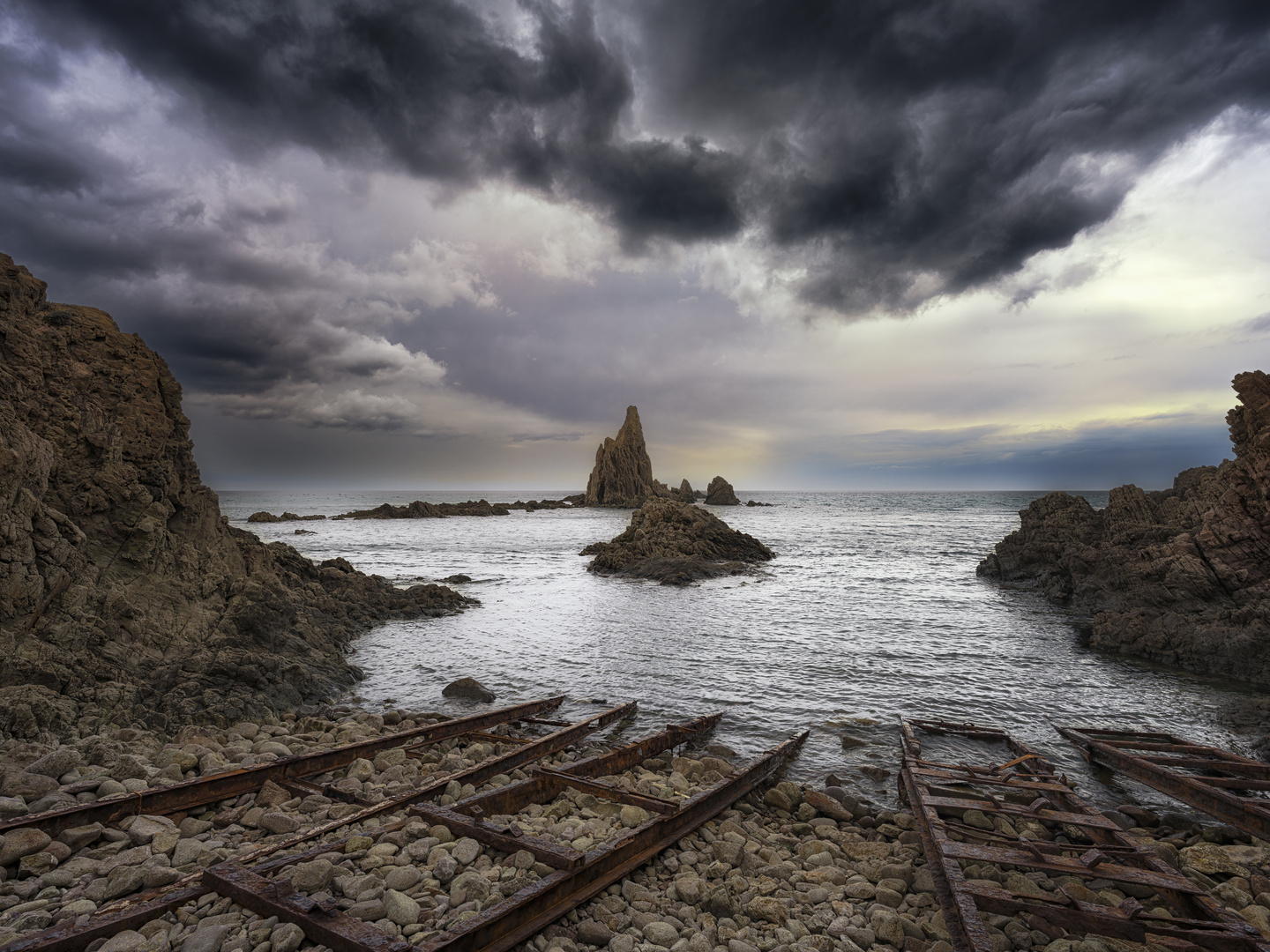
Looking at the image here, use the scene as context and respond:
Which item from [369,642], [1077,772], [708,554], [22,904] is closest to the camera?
[22,904]

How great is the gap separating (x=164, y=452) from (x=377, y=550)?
1158 inches

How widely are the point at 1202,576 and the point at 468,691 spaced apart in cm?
1875

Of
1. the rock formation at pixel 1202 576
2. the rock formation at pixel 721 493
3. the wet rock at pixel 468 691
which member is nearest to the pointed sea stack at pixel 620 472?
the rock formation at pixel 721 493

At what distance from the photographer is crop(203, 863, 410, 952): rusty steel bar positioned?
10.8 feet

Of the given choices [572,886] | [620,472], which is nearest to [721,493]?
[620,472]

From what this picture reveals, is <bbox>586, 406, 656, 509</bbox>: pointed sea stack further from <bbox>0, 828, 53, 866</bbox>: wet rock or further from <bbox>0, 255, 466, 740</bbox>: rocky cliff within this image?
<bbox>0, 828, 53, 866</bbox>: wet rock

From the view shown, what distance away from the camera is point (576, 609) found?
63.7 ft

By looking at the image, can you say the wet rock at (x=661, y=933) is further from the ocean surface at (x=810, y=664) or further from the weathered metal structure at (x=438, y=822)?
the ocean surface at (x=810, y=664)

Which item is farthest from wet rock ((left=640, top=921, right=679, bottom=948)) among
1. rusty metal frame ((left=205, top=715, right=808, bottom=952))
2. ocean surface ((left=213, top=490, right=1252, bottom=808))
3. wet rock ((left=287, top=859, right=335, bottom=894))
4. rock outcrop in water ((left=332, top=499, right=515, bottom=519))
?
rock outcrop in water ((left=332, top=499, right=515, bottom=519))

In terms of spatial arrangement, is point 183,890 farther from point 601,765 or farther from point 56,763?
point 601,765

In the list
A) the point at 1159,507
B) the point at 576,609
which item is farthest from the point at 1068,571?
the point at 576,609

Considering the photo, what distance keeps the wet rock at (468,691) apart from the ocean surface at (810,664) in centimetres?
29

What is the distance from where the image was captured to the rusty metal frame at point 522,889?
11.1ft

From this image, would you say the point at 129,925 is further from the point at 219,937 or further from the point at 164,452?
the point at 164,452
